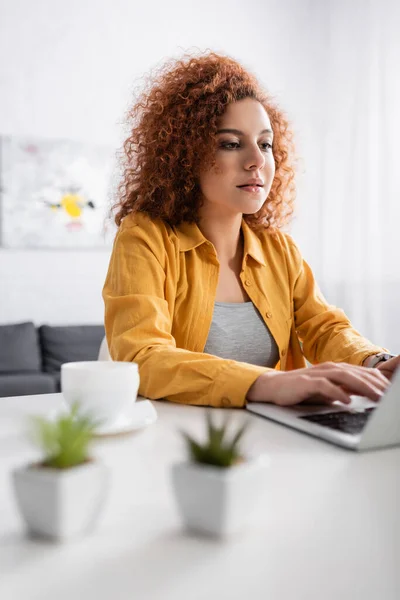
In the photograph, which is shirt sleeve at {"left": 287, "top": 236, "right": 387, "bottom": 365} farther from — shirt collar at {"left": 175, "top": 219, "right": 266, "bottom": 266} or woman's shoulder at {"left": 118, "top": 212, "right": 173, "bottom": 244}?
woman's shoulder at {"left": 118, "top": 212, "right": 173, "bottom": 244}

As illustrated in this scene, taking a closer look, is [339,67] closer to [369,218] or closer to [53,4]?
[369,218]

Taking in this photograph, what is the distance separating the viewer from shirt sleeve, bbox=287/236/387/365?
154cm

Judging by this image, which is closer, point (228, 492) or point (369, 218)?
point (228, 492)

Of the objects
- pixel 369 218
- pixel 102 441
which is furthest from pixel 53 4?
pixel 102 441

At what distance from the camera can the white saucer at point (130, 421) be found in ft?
2.76

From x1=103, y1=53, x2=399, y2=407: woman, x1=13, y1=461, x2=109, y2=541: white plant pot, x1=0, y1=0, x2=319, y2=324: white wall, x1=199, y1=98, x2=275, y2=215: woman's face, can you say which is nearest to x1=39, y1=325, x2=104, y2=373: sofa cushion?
x1=0, y1=0, x2=319, y2=324: white wall

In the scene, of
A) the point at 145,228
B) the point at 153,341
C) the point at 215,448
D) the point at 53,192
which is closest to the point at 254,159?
the point at 145,228

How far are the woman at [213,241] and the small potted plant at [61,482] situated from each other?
0.80 metres

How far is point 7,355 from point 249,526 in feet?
11.2

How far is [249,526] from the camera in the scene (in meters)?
0.56

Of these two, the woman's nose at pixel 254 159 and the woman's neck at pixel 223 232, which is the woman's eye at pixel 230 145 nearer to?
the woman's nose at pixel 254 159

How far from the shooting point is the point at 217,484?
508mm

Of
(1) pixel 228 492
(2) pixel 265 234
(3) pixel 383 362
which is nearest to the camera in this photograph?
(1) pixel 228 492

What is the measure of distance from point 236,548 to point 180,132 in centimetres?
132
